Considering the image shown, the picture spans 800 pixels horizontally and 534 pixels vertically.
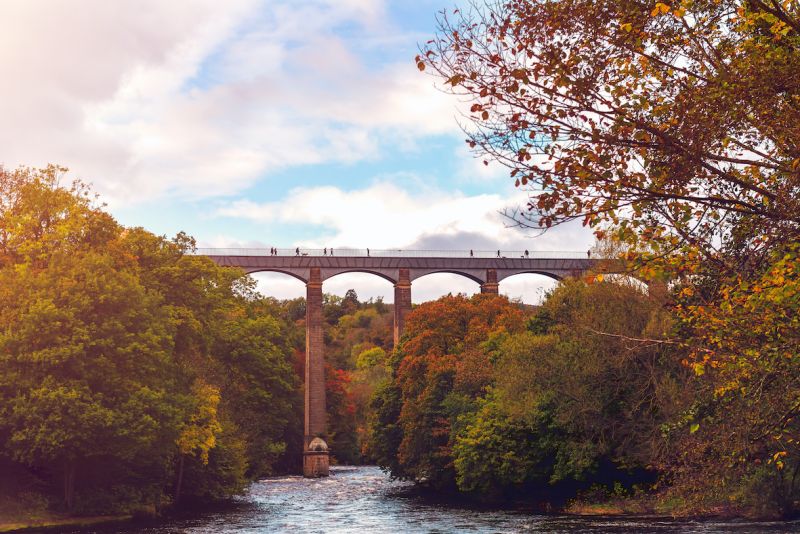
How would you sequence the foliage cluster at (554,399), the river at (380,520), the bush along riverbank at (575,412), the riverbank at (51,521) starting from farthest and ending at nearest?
1. the foliage cluster at (554,399)
2. the bush along riverbank at (575,412)
3. the riverbank at (51,521)
4. the river at (380,520)

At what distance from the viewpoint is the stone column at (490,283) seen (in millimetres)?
77625

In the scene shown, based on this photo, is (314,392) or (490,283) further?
(490,283)

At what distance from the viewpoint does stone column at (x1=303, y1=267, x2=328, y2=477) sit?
6894 cm

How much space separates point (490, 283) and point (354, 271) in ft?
38.3

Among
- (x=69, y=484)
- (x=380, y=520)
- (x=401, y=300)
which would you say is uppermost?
(x=401, y=300)

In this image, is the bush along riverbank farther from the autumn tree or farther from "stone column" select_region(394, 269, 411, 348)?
"stone column" select_region(394, 269, 411, 348)

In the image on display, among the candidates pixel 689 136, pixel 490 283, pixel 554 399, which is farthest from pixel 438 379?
pixel 689 136

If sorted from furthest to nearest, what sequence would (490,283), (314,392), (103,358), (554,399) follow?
1. (490,283)
2. (314,392)
3. (554,399)
4. (103,358)

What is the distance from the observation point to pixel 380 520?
117 feet

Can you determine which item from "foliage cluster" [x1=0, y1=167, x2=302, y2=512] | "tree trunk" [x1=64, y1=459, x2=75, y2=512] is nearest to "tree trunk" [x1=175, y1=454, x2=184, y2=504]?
"foliage cluster" [x1=0, y1=167, x2=302, y2=512]

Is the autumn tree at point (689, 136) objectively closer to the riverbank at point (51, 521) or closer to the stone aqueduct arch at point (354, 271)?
the riverbank at point (51, 521)

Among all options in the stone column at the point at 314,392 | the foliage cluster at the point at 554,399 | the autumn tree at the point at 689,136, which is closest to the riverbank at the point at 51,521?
the foliage cluster at the point at 554,399

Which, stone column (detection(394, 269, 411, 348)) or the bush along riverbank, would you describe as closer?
the bush along riverbank

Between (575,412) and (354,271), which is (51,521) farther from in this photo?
(354,271)
